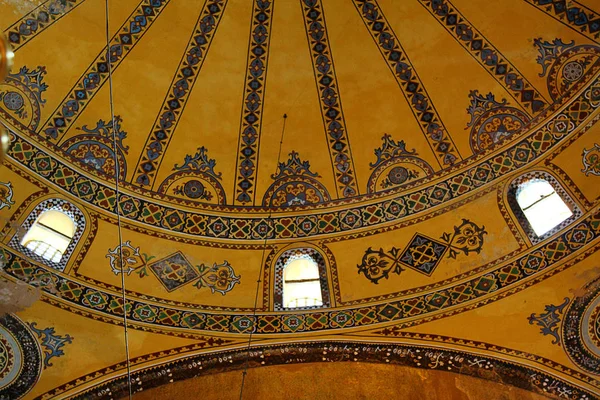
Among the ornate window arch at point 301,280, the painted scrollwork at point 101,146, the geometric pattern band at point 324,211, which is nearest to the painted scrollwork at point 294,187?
the geometric pattern band at point 324,211

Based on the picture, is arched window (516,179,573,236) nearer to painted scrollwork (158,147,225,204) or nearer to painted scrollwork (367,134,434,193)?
painted scrollwork (367,134,434,193)

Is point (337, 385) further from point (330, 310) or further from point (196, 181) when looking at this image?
point (196, 181)

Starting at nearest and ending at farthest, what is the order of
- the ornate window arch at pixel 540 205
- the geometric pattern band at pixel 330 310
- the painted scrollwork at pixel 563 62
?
the geometric pattern band at pixel 330 310 < the ornate window arch at pixel 540 205 < the painted scrollwork at pixel 563 62

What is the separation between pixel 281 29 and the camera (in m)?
12.8

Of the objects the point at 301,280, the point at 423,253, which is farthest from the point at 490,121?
the point at 301,280

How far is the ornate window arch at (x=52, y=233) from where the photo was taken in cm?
1030

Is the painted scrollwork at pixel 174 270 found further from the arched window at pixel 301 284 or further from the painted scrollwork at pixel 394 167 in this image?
the painted scrollwork at pixel 394 167

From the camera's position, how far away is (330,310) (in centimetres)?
1056

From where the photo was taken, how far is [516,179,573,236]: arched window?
10.5 meters

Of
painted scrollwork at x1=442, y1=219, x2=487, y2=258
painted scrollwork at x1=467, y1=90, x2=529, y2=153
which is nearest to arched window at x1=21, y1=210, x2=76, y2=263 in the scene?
painted scrollwork at x1=442, y1=219, x2=487, y2=258

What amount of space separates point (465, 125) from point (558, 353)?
13.5 feet

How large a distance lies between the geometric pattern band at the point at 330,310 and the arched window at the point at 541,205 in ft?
1.24

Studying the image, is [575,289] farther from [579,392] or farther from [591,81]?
[591,81]

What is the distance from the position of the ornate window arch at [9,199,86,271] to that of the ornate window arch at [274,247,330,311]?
3.05 m
